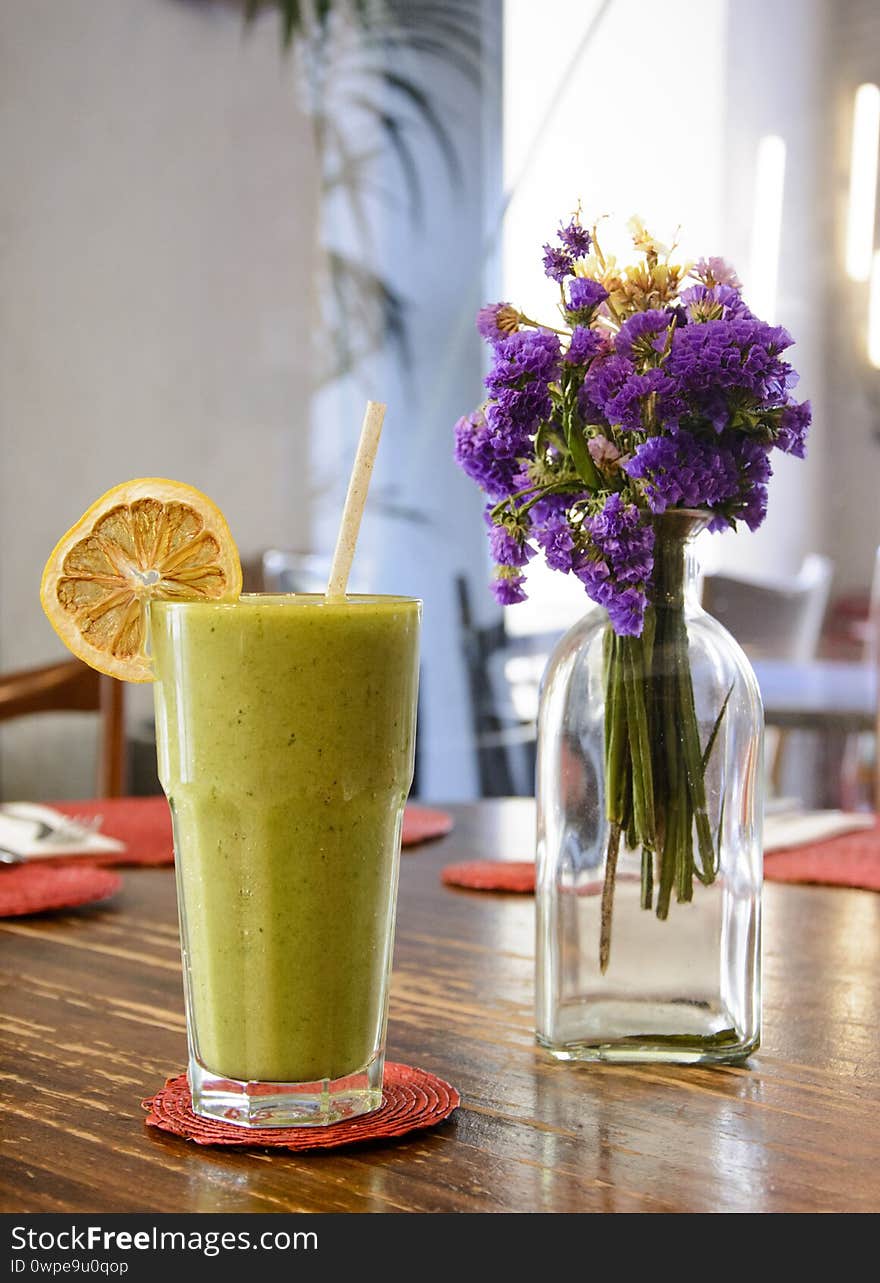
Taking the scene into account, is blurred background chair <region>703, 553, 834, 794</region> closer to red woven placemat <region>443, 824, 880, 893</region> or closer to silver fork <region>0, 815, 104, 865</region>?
red woven placemat <region>443, 824, 880, 893</region>

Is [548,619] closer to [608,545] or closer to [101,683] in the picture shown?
[101,683]

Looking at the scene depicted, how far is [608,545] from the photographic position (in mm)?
727

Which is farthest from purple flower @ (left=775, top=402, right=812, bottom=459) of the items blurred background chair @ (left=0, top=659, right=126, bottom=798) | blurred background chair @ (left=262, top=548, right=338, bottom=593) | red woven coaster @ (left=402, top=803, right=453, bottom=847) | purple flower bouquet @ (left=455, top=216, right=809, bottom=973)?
blurred background chair @ (left=262, top=548, right=338, bottom=593)

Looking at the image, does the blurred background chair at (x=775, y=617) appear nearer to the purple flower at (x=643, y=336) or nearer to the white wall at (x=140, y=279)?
the white wall at (x=140, y=279)

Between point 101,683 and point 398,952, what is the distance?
114cm

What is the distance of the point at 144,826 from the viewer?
147 cm

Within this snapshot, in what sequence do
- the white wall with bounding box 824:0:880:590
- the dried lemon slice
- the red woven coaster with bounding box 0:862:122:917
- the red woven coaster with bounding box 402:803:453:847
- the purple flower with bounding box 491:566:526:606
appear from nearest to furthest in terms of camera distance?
the dried lemon slice, the purple flower with bounding box 491:566:526:606, the red woven coaster with bounding box 0:862:122:917, the red woven coaster with bounding box 402:803:453:847, the white wall with bounding box 824:0:880:590

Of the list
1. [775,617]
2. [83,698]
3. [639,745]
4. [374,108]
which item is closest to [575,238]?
[639,745]

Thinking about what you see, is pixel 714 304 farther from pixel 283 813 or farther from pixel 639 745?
pixel 283 813

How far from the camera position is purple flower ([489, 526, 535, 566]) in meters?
0.78

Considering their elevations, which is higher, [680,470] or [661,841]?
[680,470]

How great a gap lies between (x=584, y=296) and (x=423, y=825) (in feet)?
2.82

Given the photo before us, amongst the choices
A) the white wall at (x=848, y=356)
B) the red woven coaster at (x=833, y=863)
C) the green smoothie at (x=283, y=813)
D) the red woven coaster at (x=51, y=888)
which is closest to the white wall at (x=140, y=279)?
the white wall at (x=848, y=356)
